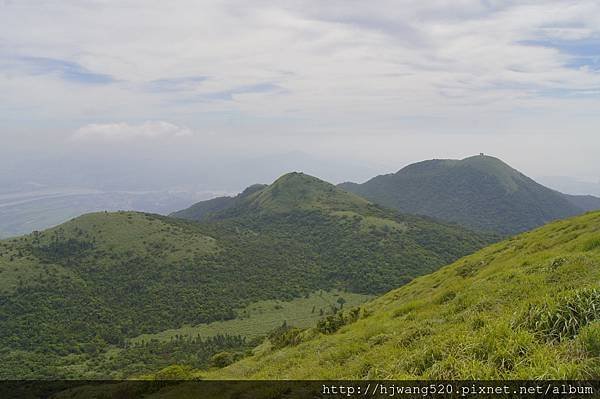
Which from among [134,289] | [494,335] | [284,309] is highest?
[494,335]

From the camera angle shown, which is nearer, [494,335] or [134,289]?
[494,335]

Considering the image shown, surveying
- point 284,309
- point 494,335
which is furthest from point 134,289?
point 494,335

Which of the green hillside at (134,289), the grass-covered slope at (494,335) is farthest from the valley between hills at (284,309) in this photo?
the green hillside at (134,289)

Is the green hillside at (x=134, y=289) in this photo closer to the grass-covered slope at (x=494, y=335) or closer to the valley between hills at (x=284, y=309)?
the valley between hills at (x=284, y=309)

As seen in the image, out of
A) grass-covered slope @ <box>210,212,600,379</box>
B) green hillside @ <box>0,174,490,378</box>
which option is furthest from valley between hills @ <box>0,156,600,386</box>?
green hillside @ <box>0,174,490,378</box>

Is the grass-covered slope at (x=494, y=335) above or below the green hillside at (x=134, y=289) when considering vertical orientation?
above

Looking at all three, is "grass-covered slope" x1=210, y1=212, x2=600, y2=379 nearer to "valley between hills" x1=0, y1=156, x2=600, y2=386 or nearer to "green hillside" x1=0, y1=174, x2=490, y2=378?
"valley between hills" x1=0, y1=156, x2=600, y2=386

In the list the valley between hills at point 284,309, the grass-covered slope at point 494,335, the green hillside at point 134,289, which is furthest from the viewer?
the green hillside at point 134,289

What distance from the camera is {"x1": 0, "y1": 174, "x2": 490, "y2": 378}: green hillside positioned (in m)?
108

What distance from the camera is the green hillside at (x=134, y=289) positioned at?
108 m

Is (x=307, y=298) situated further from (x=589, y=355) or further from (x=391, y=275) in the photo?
(x=589, y=355)

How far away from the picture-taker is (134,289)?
6024 inches

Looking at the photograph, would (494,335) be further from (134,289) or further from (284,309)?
(134,289)

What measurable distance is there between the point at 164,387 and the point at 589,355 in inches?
779
